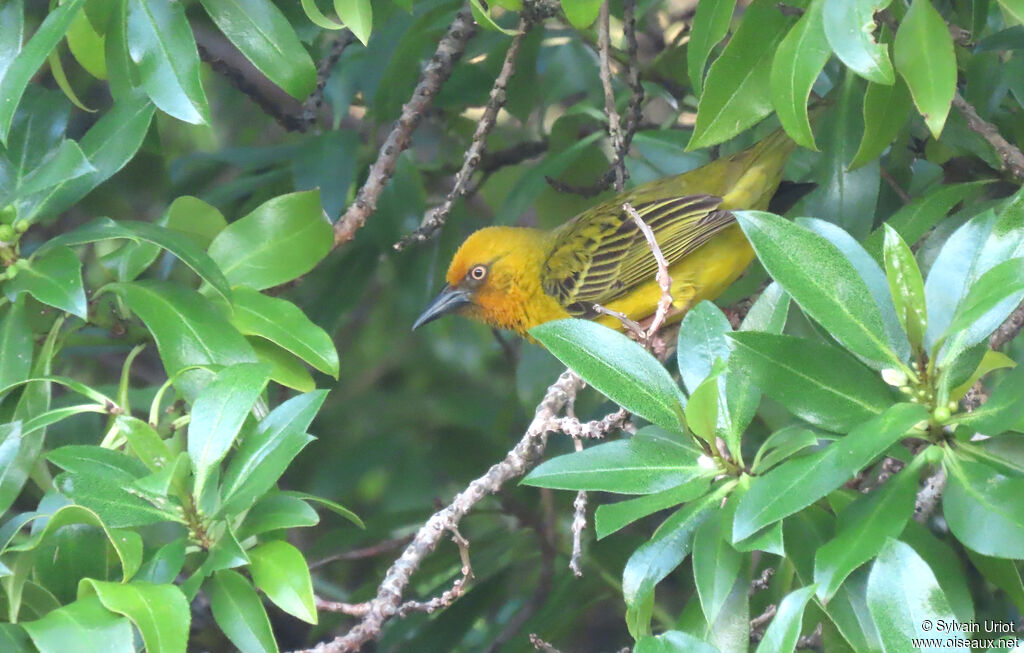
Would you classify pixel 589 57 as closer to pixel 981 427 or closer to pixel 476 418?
pixel 476 418

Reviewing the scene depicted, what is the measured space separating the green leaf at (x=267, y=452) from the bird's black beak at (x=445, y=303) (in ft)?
6.98

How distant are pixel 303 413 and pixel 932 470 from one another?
136cm

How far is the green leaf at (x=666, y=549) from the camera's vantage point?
185 cm

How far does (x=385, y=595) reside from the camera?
212 cm

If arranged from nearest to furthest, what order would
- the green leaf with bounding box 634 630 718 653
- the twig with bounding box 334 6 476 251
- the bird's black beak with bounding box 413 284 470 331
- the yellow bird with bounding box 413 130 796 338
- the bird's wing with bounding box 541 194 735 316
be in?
the green leaf with bounding box 634 630 718 653 → the twig with bounding box 334 6 476 251 → the yellow bird with bounding box 413 130 796 338 → the bird's wing with bounding box 541 194 735 316 → the bird's black beak with bounding box 413 284 470 331

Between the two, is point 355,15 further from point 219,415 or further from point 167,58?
point 219,415

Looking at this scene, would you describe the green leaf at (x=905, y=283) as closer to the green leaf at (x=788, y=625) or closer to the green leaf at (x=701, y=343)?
the green leaf at (x=701, y=343)

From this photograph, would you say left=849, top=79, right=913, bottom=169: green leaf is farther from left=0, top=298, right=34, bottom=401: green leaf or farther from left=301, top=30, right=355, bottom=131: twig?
left=0, top=298, right=34, bottom=401: green leaf

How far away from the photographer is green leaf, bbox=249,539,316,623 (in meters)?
1.99

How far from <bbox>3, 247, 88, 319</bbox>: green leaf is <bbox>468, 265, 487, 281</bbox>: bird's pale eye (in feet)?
6.86

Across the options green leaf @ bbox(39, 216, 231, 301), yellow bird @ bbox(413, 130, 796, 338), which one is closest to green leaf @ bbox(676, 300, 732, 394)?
green leaf @ bbox(39, 216, 231, 301)

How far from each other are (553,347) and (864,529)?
62 cm

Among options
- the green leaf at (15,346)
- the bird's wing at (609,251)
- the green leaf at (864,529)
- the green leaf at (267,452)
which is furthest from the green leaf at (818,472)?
the bird's wing at (609,251)

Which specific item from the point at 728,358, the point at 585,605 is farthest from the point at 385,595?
the point at 585,605
